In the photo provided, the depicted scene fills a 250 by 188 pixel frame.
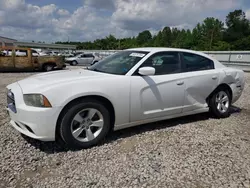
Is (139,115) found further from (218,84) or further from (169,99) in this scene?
(218,84)

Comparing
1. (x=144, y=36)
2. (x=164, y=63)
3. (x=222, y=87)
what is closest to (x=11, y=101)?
(x=164, y=63)

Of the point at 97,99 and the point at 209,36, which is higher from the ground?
the point at 209,36

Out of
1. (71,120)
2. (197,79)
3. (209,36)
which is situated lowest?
(71,120)

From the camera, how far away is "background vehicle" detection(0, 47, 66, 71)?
45.3 feet

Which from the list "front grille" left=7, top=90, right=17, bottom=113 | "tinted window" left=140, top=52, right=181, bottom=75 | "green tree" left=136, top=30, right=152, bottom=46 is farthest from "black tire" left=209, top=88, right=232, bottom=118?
"green tree" left=136, top=30, right=152, bottom=46

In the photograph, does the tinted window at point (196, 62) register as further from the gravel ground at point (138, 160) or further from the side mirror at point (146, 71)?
the gravel ground at point (138, 160)

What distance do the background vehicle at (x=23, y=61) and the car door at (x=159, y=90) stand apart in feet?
42.3

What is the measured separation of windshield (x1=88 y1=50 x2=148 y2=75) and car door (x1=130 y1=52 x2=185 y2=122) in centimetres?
18

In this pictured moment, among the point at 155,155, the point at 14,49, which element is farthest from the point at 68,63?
the point at 155,155

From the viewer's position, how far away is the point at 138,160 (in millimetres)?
2797

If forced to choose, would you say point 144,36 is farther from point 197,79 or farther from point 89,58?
point 197,79

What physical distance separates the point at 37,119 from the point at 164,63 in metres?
2.36

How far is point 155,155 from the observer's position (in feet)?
9.64

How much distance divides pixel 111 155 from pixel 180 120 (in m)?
2.02
